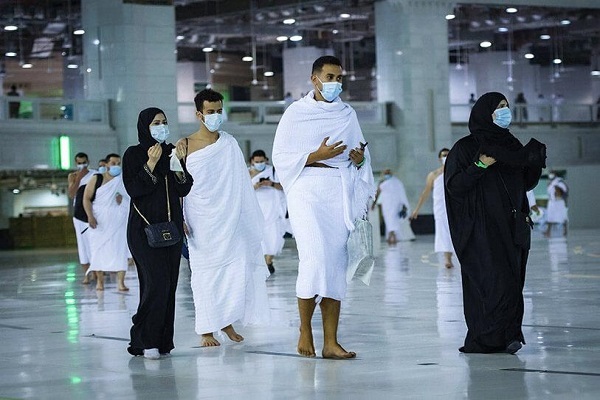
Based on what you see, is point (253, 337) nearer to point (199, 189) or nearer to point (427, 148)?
point (199, 189)

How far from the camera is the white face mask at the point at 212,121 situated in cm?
1010

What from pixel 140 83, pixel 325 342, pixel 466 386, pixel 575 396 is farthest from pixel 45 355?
pixel 140 83

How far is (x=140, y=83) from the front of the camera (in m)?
33.8

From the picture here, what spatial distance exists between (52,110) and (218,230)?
937 inches

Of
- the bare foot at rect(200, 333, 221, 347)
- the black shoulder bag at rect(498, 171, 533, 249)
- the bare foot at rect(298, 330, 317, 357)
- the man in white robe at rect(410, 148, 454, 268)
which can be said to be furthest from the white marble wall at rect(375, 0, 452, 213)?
the bare foot at rect(298, 330, 317, 357)

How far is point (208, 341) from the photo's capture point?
9961 millimetres

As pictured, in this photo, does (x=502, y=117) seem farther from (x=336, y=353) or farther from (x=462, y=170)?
(x=336, y=353)

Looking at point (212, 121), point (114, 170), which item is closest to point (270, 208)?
point (114, 170)

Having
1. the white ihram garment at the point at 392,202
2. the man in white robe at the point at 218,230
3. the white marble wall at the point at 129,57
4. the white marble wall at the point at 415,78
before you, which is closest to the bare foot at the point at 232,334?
the man in white robe at the point at 218,230

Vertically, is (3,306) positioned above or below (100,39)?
below

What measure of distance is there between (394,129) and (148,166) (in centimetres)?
3064

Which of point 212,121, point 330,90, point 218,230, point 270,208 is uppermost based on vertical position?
point 330,90

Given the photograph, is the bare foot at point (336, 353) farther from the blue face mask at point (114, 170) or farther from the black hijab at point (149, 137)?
the blue face mask at point (114, 170)

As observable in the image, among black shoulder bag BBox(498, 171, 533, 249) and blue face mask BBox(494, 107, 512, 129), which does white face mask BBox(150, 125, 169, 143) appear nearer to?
blue face mask BBox(494, 107, 512, 129)
